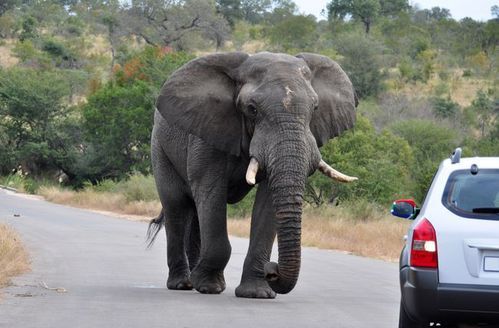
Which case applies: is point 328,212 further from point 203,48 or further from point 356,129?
point 203,48

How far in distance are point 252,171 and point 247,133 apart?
82 cm

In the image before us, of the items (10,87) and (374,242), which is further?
(10,87)

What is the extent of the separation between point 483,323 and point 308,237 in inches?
596

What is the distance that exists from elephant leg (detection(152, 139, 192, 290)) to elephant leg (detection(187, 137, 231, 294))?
87 centimetres

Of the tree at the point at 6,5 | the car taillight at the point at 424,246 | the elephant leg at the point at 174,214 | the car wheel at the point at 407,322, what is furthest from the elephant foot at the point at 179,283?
the tree at the point at 6,5

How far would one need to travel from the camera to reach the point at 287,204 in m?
11.3

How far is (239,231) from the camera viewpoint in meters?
25.4

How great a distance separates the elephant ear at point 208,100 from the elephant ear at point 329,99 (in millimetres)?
805

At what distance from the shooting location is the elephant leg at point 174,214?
46.5ft

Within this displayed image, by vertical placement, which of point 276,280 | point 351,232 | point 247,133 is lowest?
point 351,232

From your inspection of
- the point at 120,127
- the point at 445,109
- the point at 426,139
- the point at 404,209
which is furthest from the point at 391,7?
the point at 404,209

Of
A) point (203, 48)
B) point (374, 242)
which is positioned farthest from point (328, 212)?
point (203, 48)

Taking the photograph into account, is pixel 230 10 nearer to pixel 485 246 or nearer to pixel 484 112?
pixel 484 112

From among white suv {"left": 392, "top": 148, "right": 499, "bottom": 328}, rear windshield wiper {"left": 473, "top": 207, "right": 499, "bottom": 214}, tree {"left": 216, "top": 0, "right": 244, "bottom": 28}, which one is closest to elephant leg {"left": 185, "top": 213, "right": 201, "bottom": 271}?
white suv {"left": 392, "top": 148, "right": 499, "bottom": 328}
